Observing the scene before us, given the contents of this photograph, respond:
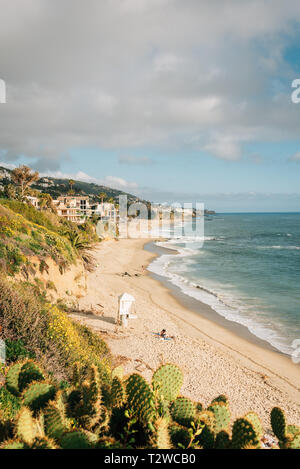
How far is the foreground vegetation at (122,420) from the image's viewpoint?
101 inches

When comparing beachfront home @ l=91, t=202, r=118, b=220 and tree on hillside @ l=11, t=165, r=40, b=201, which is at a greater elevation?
tree on hillside @ l=11, t=165, r=40, b=201

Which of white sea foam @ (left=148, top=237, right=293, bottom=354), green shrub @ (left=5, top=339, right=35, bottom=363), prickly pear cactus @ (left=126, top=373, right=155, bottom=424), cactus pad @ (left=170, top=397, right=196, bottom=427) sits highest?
prickly pear cactus @ (left=126, top=373, right=155, bottom=424)

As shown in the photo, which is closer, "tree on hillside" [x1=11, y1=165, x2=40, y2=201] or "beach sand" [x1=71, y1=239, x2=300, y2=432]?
"beach sand" [x1=71, y1=239, x2=300, y2=432]

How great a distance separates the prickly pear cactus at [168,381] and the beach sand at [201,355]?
4611 millimetres

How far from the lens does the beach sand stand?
9710 mm

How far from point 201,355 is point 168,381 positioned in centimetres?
984

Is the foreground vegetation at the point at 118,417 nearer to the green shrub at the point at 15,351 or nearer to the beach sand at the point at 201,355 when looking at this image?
the green shrub at the point at 15,351

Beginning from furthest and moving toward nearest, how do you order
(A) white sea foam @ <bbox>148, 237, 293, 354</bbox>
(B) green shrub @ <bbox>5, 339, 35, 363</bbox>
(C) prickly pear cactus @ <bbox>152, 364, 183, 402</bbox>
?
1. (A) white sea foam @ <bbox>148, 237, 293, 354</bbox>
2. (B) green shrub @ <bbox>5, 339, 35, 363</bbox>
3. (C) prickly pear cactus @ <bbox>152, 364, 183, 402</bbox>

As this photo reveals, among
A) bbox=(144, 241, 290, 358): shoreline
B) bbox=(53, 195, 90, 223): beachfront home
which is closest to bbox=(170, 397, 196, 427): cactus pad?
bbox=(144, 241, 290, 358): shoreline

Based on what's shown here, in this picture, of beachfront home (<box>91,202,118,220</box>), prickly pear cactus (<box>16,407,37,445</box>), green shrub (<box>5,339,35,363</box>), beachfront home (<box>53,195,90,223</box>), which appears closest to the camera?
prickly pear cactus (<box>16,407,37,445</box>)

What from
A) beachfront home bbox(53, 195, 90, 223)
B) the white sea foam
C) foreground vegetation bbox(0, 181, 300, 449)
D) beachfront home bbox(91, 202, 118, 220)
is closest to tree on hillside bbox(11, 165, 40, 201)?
beachfront home bbox(53, 195, 90, 223)

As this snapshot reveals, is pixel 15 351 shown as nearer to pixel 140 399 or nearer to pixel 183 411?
pixel 140 399

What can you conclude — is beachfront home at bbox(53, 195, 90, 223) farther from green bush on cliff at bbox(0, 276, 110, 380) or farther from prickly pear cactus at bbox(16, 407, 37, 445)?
prickly pear cactus at bbox(16, 407, 37, 445)

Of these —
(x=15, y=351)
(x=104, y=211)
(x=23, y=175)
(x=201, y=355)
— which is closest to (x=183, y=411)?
(x=15, y=351)
